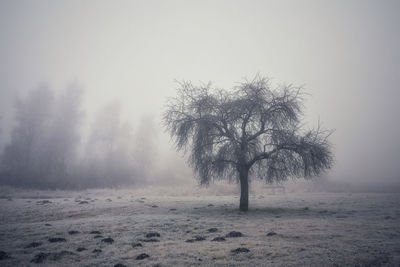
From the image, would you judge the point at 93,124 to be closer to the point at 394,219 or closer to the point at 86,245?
the point at 86,245

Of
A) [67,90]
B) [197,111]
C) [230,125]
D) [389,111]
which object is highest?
[389,111]

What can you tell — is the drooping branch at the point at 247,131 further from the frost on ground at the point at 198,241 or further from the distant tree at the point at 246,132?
the frost on ground at the point at 198,241

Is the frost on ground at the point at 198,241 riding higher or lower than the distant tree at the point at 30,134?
lower

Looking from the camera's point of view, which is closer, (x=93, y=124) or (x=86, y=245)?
(x=86, y=245)

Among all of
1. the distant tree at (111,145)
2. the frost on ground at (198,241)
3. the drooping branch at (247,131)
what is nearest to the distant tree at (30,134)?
the distant tree at (111,145)

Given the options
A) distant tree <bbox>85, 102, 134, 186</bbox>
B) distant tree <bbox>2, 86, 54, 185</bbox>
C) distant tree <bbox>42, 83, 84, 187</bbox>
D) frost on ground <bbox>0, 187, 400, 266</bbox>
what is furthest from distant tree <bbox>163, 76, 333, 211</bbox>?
distant tree <bbox>2, 86, 54, 185</bbox>

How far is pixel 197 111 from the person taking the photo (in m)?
21.2

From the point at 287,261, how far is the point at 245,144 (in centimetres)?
1269

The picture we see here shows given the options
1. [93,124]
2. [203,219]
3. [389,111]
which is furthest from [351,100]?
[203,219]

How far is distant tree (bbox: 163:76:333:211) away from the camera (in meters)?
19.6

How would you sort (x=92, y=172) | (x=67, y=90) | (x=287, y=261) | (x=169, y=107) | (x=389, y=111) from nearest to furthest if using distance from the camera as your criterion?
1. (x=287, y=261)
2. (x=169, y=107)
3. (x=92, y=172)
4. (x=67, y=90)
5. (x=389, y=111)

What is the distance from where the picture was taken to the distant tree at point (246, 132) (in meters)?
19.6

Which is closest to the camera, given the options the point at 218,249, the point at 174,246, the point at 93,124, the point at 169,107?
the point at 218,249

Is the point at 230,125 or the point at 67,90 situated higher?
the point at 67,90
